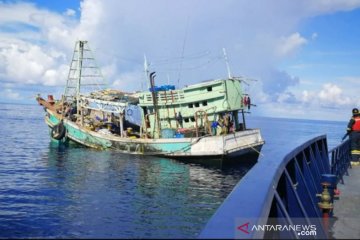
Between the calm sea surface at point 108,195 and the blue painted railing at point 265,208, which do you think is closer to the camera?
the blue painted railing at point 265,208

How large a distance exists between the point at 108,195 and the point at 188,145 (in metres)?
11.6

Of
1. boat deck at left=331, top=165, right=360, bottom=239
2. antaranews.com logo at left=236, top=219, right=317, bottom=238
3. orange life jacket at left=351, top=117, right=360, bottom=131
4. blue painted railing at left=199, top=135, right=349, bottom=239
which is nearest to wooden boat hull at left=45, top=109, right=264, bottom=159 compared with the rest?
orange life jacket at left=351, top=117, right=360, bottom=131

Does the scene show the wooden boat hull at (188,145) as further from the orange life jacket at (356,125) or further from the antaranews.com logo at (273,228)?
the antaranews.com logo at (273,228)

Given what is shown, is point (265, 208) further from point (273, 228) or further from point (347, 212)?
point (347, 212)

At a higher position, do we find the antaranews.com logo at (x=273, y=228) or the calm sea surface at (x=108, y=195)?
the antaranews.com logo at (x=273, y=228)

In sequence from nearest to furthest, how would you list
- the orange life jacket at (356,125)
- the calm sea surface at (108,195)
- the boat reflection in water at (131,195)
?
the orange life jacket at (356,125) < the calm sea surface at (108,195) < the boat reflection in water at (131,195)

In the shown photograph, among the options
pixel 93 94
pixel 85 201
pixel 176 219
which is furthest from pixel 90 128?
pixel 176 219

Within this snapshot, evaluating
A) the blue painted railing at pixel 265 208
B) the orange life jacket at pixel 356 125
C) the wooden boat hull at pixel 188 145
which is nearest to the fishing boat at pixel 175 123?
the wooden boat hull at pixel 188 145

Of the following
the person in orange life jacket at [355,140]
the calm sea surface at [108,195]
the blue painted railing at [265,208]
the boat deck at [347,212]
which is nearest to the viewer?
the blue painted railing at [265,208]

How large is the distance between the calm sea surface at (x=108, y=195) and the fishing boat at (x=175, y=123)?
1.35 meters

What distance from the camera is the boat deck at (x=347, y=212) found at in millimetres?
5426

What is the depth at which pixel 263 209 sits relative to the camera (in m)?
2.51

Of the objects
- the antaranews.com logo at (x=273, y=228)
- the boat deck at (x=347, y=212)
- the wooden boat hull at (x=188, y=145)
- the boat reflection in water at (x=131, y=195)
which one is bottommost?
the boat reflection in water at (x=131, y=195)

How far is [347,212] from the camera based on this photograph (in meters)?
6.65
